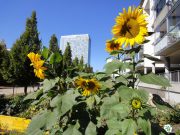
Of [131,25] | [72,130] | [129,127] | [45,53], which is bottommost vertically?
[72,130]

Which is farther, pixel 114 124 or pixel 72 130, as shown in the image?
pixel 72 130

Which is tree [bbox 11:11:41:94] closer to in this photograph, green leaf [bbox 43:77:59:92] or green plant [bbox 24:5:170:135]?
green plant [bbox 24:5:170:135]

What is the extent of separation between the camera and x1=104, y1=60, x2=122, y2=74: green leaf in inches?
96.8

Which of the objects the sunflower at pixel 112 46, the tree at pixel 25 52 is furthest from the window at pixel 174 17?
the sunflower at pixel 112 46

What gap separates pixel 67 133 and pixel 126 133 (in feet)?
2.25

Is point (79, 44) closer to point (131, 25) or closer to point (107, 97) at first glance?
point (107, 97)

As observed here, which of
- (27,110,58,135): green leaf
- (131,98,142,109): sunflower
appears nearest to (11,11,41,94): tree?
(27,110,58,135): green leaf

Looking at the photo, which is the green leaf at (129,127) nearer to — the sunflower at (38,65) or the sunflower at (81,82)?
the sunflower at (81,82)

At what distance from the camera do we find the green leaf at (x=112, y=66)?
2459 millimetres

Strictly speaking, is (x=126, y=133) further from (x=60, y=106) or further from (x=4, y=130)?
(x=4, y=130)

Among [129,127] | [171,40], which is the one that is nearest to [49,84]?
[129,127]

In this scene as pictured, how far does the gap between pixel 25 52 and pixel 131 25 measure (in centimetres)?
2071

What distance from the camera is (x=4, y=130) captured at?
23.7ft

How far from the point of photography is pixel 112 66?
2496 millimetres
